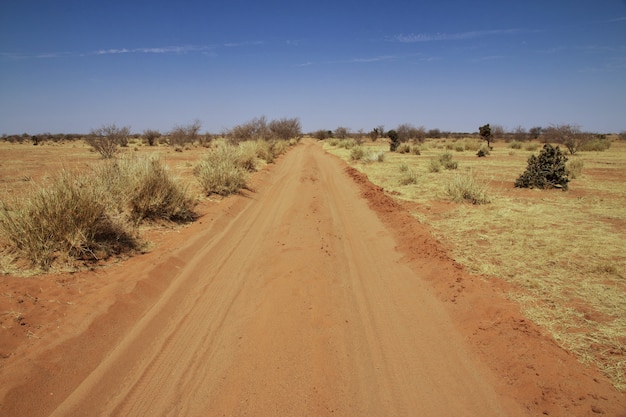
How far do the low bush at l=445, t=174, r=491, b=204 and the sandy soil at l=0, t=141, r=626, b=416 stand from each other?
5.38 m

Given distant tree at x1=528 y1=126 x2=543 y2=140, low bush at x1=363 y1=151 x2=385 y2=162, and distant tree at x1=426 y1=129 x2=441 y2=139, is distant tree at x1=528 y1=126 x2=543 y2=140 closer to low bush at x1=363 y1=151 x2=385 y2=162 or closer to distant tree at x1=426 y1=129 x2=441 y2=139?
distant tree at x1=426 y1=129 x2=441 y2=139

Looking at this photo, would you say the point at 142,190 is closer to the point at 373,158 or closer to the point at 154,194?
the point at 154,194

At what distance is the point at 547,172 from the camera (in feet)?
45.8

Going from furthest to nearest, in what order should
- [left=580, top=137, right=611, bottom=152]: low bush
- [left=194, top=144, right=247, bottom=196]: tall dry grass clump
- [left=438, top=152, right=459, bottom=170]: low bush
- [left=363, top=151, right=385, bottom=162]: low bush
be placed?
[left=580, top=137, right=611, bottom=152]: low bush → [left=363, top=151, right=385, bottom=162]: low bush → [left=438, top=152, right=459, bottom=170]: low bush → [left=194, top=144, right=247, bottom=196]: tall dry grass clump

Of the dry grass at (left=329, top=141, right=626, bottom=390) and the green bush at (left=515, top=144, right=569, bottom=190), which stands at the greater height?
the green bush at (left=515, top=144, right=569, bottom=190)

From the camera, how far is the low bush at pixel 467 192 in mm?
11320

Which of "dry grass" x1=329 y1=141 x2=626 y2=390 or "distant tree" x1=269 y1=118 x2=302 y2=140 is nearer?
"dry grass" x1=329 y1=141 x2=626 y2=390

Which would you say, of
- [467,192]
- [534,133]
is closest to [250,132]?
[467,192]

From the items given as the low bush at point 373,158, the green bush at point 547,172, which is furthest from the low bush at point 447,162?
the green bush at point 547,172

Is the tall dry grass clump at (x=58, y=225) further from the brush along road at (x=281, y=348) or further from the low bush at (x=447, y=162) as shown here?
the low bush at (x=447, y=162)

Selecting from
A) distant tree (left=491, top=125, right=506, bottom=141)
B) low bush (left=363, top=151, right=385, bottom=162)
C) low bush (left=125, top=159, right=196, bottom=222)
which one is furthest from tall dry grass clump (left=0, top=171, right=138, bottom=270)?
distant tree (left=491, top=125, right=506, bottom=141)

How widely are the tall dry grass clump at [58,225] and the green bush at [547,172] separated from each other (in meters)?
14.6

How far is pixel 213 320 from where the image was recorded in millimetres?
4660

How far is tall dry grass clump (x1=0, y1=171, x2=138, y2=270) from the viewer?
547 centimetres
